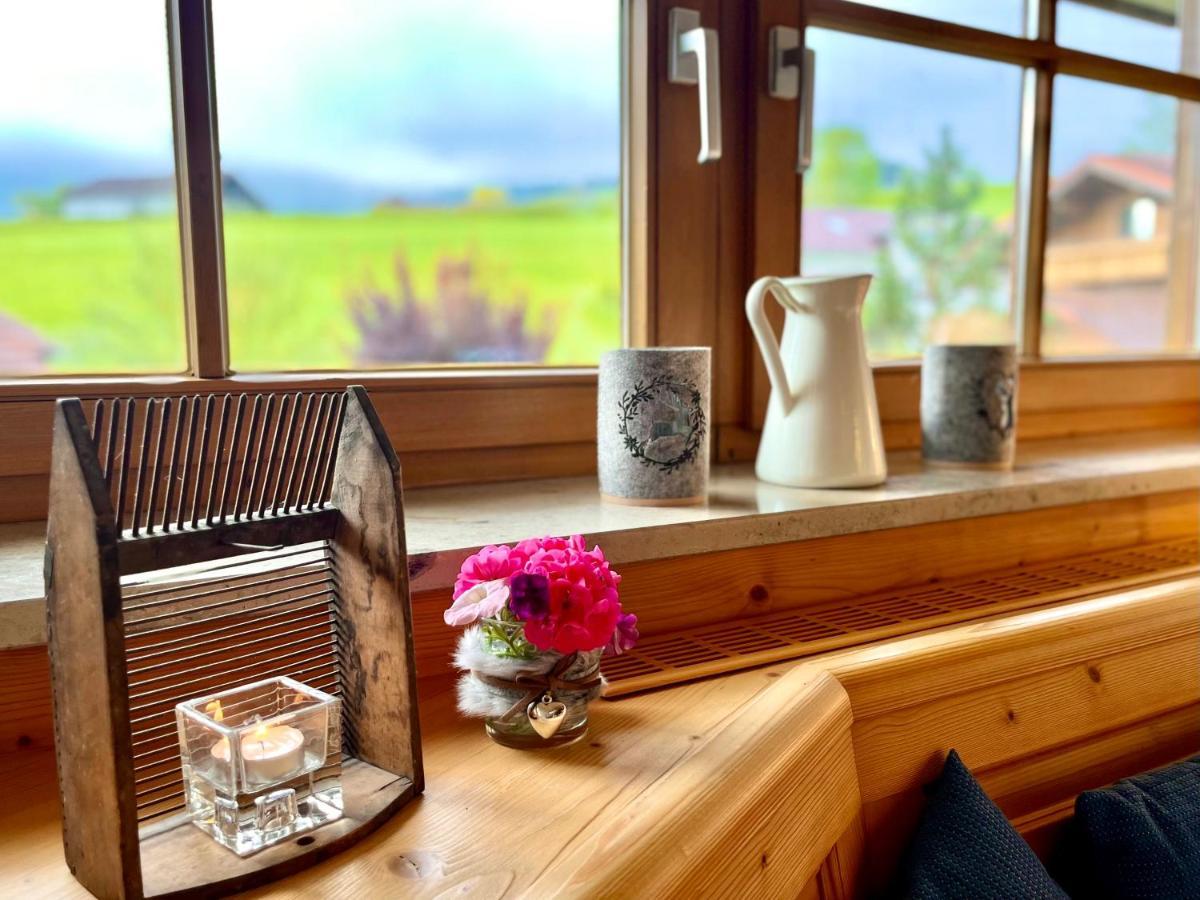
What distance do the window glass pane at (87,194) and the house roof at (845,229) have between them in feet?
2.71

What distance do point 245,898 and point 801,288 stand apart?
81 cm

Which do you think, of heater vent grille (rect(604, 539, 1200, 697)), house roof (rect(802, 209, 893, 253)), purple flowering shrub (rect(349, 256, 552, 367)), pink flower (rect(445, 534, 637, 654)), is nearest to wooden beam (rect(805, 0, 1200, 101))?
house roof (rect(802, 209, 893, 253))

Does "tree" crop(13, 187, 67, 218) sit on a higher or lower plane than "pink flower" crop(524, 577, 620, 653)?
higher

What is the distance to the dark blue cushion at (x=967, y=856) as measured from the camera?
777 mm

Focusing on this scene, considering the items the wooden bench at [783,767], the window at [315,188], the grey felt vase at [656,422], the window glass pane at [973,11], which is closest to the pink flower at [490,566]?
the wooden bench at [783,767]

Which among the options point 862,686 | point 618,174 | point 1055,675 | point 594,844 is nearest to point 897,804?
point 862,686

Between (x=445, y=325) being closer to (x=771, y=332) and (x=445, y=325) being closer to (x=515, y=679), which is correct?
(x=771, y=332)

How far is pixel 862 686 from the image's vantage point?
84cm

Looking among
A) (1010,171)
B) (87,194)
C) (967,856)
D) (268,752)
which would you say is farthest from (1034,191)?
(268,752)

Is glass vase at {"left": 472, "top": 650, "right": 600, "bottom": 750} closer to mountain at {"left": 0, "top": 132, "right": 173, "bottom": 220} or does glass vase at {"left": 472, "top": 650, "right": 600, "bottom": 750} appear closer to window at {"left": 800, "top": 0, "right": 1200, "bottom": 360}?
mountain at {"left": 0, "top": 132, "right": 173, "bottom": 220}

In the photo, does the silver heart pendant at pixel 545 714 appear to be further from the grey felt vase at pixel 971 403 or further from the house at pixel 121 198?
the grey felt vase at pixel 971 403

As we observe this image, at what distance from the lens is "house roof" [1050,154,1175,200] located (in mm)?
1647

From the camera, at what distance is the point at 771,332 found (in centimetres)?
106

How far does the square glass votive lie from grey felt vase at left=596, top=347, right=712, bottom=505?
1.50 feet
